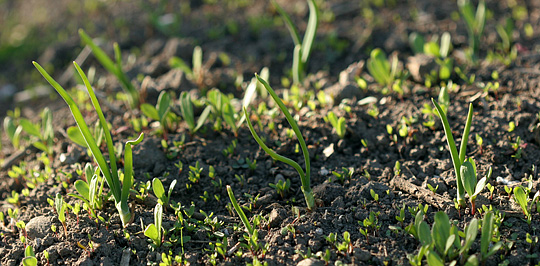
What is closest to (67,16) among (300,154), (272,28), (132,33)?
(132,33)

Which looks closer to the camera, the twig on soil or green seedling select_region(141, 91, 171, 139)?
the twig on soil

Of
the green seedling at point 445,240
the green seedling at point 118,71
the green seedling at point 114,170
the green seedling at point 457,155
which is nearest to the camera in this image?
the green seedling at point 445,240

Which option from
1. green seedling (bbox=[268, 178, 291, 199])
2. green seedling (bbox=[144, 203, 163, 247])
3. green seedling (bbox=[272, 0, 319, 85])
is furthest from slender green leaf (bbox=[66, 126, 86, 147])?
green seedling (bbox=[272, 0, 319, 85])

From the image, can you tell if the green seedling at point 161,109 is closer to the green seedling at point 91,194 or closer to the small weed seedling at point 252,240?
the green seedling at point 91,194

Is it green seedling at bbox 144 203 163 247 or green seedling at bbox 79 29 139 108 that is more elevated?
green seedling at bbox 79 29 139 108

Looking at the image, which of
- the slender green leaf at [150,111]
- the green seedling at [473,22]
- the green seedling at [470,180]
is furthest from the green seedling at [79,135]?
the green seedling at [473,22]

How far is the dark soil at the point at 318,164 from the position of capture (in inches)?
74.9

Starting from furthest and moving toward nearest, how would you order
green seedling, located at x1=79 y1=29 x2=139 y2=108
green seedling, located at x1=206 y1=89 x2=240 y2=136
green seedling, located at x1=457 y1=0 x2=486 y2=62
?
green seedling, located at x1=457 y1=0 x2=486 y2=62 → green seedling, located at x1=79 y1=29 x2=139 y2=108 → green seedling, located at x1=206 y1=89 x2=240 y2=136

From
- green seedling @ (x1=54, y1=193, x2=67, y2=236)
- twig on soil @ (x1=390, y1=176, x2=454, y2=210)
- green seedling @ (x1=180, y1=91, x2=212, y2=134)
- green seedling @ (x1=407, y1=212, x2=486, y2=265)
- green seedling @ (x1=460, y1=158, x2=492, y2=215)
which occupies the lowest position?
twig on soil @ (x1=390, y1=176, x2=454, y2=210)

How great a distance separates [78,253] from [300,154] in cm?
109

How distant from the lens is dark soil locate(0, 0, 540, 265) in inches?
74.9

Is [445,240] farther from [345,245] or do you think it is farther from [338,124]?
[338,124]

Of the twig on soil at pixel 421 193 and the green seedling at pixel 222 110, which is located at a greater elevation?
the green seedling at pixel 222 110

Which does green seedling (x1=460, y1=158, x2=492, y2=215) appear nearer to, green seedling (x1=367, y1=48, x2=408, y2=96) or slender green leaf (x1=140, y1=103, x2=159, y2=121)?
green seedling (x1=367, y1=48, x2=408, y2=96)
